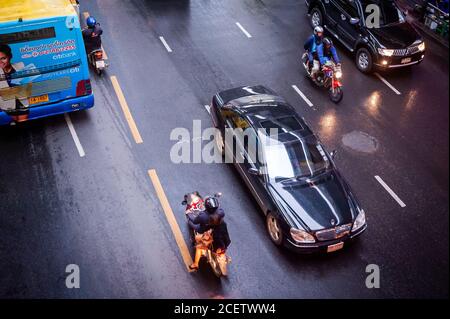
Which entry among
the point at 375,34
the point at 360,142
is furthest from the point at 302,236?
the point at 375,34

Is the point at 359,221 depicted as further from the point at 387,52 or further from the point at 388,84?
the point at 387,52

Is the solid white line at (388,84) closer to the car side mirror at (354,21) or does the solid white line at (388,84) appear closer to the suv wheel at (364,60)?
the suv wheel at (364,60)

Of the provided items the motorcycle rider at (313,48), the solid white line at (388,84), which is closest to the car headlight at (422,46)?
the solid white line at (388,84)

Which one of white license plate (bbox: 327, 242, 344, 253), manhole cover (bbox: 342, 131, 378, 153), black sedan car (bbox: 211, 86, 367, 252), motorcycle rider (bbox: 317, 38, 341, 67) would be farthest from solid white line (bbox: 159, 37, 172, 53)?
white license plate (bbox: 327, 242, 344, 253)

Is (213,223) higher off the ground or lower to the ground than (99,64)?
higher

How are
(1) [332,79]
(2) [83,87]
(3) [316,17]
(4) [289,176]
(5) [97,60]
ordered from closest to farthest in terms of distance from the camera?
(4) [289,176]
(2) [83,87]
(1) [332,79]
(5) [97,60]
(3) [316,17]

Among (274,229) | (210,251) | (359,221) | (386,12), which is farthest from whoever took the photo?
(386,12)
